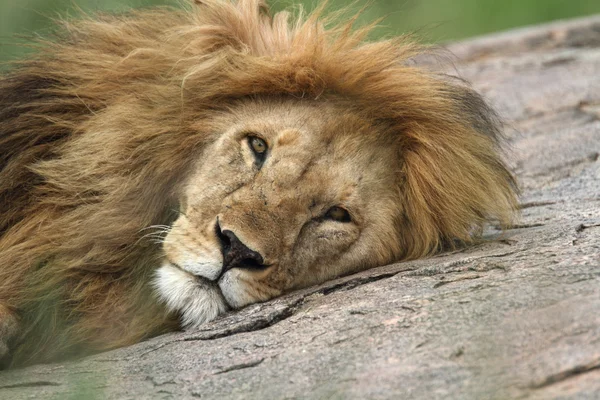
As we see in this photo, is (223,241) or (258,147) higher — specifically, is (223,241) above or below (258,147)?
below

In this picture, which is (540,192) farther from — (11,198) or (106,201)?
(11,198)

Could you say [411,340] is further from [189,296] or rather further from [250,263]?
[189,296]

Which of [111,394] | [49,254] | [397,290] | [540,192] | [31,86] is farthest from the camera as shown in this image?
[540,192]

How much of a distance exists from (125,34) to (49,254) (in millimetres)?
1010

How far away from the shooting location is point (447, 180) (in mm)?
3676

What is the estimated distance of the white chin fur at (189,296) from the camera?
10.8ft

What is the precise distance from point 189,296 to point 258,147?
612mm

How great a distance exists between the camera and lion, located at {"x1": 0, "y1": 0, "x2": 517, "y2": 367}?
3.38 metres

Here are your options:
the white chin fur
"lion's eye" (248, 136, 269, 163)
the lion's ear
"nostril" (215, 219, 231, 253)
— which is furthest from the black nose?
the lion's ear

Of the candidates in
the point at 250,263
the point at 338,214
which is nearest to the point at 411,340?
the point at 250,263

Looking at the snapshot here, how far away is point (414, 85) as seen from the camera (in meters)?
3.76

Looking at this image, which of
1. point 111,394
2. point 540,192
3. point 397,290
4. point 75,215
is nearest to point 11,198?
point 75,215

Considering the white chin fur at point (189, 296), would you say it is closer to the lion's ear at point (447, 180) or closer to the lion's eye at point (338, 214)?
the lion's eye at point (338, 214)

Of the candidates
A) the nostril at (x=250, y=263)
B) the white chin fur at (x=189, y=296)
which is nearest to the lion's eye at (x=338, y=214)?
the nostril at (x=250, y=263)
